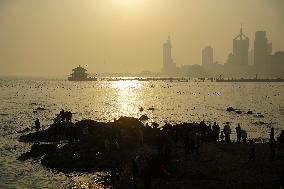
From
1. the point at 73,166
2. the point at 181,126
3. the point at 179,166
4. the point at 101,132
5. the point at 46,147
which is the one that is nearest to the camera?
the point at 179,166

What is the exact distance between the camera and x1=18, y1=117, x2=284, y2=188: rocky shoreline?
24.3 m

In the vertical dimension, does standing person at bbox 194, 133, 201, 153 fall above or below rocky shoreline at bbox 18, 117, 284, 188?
above

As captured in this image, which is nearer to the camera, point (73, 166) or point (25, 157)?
point (73, 166)

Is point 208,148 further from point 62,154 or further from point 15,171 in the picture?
point 15,171

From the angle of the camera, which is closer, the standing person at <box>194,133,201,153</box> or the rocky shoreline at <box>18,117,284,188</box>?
the rocky shoreline at <box>18,117,284,188</box>

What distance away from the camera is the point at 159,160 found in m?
26.6

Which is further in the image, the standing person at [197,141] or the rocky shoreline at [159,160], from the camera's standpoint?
the standing person at [197,141]

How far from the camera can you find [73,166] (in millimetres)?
29797

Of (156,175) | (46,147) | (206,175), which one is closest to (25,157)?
(46,147)

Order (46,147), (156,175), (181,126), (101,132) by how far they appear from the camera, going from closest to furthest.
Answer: (156,175) → (46,147) → (101,132) → (181,126)

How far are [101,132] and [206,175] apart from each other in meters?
14.8

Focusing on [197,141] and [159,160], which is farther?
[197,141]

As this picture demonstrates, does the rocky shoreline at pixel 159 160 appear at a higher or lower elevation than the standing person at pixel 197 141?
lower

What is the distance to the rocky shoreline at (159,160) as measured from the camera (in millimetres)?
24328
